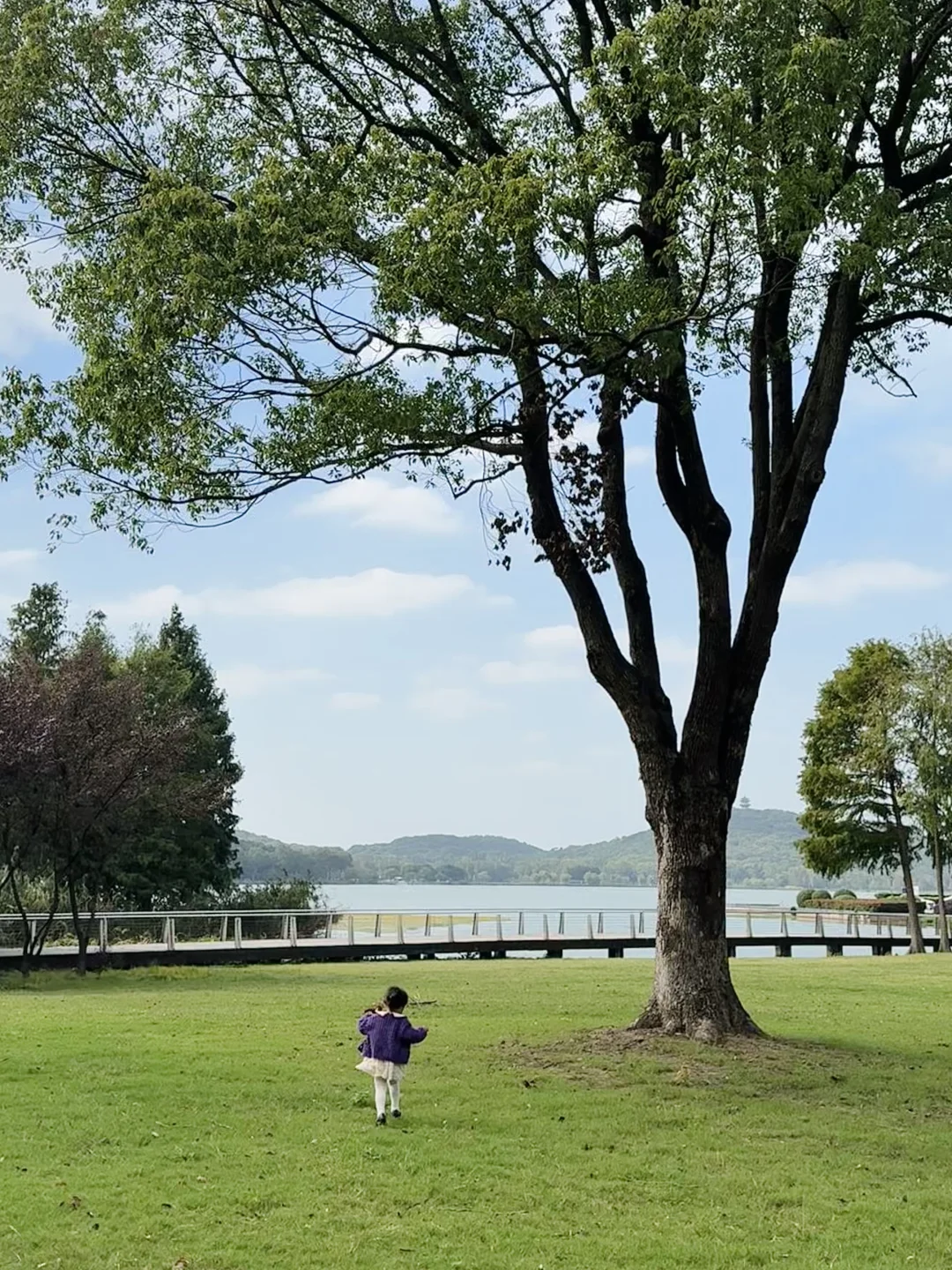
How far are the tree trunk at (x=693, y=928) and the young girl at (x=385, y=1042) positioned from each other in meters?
4.05

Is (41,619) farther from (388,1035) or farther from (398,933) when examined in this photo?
(388,1035)

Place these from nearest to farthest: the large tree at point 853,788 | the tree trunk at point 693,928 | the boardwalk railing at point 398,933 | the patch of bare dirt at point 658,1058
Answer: the patch of bare dirt at point 658,1058, the tree trunk at point 693,928, the boardwalk railing at point 398,933, the large tree at point 853,788

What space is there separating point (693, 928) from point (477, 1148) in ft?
15.7

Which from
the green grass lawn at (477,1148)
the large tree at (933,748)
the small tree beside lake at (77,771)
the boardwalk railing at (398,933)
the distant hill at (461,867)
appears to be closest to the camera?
the green grass lawn at (477,1148)

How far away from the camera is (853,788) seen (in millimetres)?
42875

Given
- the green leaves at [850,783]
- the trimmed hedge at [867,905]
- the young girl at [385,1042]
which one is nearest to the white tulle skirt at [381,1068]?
the young girl at [385,1042]

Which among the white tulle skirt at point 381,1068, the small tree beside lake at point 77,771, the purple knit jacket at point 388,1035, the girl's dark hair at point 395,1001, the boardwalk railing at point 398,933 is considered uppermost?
the small tree beside lake at point 77,771

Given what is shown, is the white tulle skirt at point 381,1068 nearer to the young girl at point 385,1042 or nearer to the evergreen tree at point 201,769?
the young girl at point 385,1042

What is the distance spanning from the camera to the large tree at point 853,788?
136 feet

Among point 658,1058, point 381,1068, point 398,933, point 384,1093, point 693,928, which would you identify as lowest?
point 398,933

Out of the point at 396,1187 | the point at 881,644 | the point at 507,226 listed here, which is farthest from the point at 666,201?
the point at 881,644

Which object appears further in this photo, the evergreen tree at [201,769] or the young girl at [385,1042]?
the evergreen tree at [201,769]

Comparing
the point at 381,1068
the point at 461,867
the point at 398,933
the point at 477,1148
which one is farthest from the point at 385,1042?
the point at 461,867

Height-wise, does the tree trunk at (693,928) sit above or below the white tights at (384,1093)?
above
